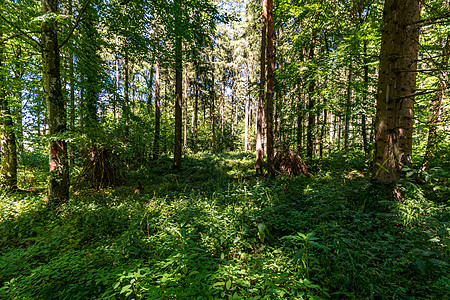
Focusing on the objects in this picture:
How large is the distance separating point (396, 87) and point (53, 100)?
317 inches

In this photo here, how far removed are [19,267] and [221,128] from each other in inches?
1180

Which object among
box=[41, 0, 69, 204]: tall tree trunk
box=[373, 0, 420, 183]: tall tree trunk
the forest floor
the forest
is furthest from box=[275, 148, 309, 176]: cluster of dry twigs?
box=[41, 0, 69, 204]: tall tree trunk

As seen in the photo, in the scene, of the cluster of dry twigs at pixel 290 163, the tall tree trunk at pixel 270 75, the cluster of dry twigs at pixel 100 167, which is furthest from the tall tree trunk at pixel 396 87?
the cluster of dry twigs at pixel 100 167

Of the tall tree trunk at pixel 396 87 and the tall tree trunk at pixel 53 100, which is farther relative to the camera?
the tall tree trunk at pixel 53 100

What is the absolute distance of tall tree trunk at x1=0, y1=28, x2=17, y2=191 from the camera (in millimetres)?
6383

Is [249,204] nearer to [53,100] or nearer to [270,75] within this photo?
[270,75]

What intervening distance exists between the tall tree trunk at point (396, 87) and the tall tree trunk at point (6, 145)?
1119 centimetres

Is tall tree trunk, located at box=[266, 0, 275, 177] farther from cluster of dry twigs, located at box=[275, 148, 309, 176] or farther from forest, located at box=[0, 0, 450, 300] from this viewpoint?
cluster of dry twigs, located at box=[275, 148, 309, 176]

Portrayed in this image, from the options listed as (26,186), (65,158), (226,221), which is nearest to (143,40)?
(65,158)

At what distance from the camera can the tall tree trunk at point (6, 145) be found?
20.9 feet

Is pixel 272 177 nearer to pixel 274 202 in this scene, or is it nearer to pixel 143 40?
pixel 274 202

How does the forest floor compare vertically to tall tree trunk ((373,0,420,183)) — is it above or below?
below

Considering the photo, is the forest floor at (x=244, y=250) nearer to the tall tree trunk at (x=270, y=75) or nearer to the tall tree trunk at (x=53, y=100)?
the tall tree trunk at (x=53, y=100)

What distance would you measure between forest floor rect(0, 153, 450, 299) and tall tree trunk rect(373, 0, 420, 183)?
0.49 meters
